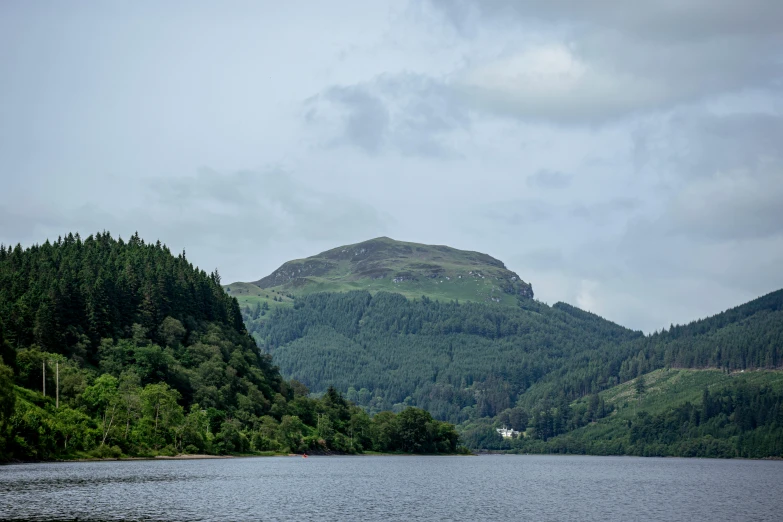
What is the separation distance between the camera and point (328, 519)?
86.8m

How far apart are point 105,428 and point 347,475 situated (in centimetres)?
5533

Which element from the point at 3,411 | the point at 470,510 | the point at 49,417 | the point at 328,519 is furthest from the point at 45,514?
the point at 49,417

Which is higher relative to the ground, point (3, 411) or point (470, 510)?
point (3, 411)

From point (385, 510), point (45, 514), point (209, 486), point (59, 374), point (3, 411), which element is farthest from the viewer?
point (59, 374)

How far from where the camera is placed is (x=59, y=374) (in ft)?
613

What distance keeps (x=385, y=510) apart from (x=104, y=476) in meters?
52.5

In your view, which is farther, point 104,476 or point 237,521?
point 104,476

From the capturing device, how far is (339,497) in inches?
4409

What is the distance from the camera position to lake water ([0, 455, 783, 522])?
88875 mm

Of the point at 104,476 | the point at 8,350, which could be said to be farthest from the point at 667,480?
the point at 8,350

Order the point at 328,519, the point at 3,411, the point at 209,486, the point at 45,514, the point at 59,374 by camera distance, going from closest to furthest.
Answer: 1. the point at 45,514
2. the point at 328,519
3. the point at 209,486
4. the point at 3,411
5. the point at 59,374

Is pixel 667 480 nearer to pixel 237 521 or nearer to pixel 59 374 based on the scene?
pixel 237 521

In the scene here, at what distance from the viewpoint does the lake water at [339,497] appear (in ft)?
292

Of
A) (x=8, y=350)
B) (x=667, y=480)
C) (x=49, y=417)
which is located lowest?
(x=667, y=480)
